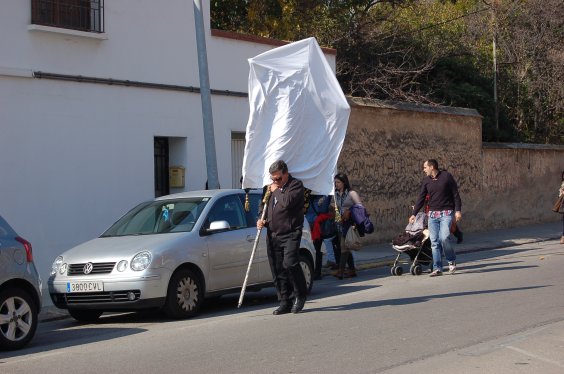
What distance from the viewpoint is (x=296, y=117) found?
10.7 meters

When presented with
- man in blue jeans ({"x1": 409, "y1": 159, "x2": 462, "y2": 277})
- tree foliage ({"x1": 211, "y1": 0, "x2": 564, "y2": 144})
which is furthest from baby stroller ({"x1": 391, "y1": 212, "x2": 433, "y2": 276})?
tree foliage ({"x1": 211, "y1": 0, "x2": 564, "y2": 144})

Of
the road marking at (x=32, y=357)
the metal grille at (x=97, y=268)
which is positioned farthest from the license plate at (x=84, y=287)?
the road marking at (x=32, y=357)

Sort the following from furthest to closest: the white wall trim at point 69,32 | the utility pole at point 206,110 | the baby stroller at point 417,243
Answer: the utility pole at point 206,110 → the white wall trim at point 69,32 → the baby stroller at point 417,243

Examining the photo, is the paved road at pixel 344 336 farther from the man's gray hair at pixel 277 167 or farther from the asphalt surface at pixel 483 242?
the asphalt surface at pixel 483 242

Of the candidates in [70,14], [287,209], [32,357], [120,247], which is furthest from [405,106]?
[32,357]

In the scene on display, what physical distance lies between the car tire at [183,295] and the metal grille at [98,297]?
1.50ft

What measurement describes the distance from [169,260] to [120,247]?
0.71 meters

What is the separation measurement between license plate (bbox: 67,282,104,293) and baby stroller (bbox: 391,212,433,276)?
5.76 metres

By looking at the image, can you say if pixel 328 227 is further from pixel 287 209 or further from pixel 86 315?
pixel 86 315

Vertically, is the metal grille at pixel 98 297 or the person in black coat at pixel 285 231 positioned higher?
the person in black coat at pixel 285 231

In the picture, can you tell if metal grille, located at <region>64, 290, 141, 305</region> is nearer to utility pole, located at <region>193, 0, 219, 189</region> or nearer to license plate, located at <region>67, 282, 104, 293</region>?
license plate, located at <region>67, 282, 104, 293</region>

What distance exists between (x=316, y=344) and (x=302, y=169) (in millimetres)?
3010

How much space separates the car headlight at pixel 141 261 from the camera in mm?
9849

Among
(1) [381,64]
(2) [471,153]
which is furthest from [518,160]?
(1) [381,64]
